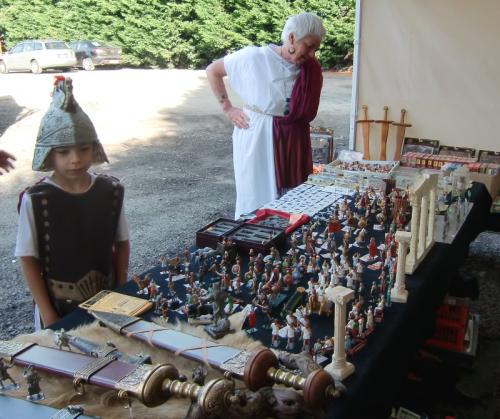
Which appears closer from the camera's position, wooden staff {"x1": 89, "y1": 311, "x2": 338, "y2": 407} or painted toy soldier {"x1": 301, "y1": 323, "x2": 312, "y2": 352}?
wooden staff {"x1": 89, "y1": 311, "x2": 338, "y2": 407}

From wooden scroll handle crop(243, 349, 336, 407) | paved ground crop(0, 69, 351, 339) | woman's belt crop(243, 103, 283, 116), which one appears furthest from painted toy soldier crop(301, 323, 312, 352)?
paved ground crop(0, 69, 351, 339)

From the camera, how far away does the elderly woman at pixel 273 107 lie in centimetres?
316

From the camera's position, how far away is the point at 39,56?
50.2 ft

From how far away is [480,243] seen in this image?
443 centimetres

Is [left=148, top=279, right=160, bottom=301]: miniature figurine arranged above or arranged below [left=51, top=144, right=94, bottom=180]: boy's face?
below

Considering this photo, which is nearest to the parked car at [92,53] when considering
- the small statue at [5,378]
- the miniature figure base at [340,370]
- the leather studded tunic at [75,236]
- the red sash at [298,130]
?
the red sash at [298,130]

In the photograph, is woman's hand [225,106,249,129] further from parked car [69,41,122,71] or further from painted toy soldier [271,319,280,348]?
parked car [69,41,122,71]

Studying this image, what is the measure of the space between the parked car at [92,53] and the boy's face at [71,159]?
53.0 feet

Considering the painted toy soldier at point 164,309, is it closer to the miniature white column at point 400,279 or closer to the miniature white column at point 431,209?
the miniature white column at point 400,279

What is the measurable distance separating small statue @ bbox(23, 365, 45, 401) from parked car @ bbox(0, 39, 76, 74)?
51.7ft

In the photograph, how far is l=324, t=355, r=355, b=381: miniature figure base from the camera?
1.36 m

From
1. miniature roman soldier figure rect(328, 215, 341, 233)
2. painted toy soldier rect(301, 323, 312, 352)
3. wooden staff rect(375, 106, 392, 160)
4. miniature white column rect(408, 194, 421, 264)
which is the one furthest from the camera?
wooden staff rect(375, 106, 392, 160)

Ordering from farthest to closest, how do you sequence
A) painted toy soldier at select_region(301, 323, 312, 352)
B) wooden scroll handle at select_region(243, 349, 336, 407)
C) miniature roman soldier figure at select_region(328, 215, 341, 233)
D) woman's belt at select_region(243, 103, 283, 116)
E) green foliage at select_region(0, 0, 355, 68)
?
1. green foliage at select_region(0, 0, 355, 68)
2. woman's belt at select_region(243, 103, 283, 116)
3. miniature roman soldier figure at select_region(328, 215, 341, 233)
4. painted toy soldier at select_region(301, 323, 312, 352)
5. wooden scroll handle at select_region(243, 349, 336, 407)

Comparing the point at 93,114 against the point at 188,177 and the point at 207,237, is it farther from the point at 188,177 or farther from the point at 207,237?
the point at 207,237
